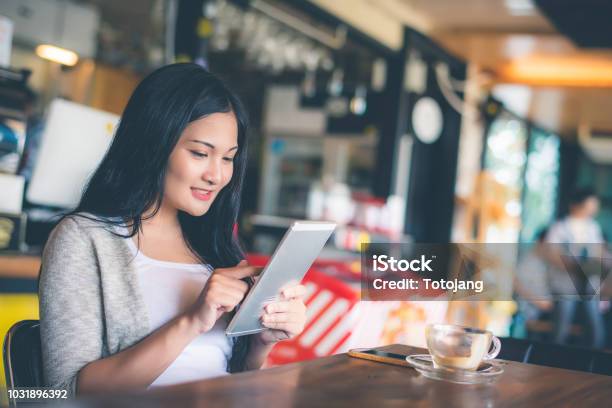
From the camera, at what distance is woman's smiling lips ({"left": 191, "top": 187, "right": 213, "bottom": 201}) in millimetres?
1568

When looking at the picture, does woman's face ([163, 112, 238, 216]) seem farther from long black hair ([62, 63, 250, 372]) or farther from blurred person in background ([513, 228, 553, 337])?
blurred person in background ([513, 228, 553, 337])

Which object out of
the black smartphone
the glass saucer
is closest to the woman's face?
the black smartphone

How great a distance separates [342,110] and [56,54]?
262 centimetres

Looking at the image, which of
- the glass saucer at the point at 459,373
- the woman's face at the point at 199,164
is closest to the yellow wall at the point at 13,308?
the woman's face at the point at 199,164

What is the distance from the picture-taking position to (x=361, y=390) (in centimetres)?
111

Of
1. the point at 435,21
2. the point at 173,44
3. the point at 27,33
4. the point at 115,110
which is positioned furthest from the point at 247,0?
the point at 435,21

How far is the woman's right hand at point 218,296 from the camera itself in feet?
4.15

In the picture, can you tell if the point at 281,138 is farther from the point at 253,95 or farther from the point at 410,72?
the point at 410,72

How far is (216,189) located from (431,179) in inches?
239

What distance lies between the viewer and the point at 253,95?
911 centimetres

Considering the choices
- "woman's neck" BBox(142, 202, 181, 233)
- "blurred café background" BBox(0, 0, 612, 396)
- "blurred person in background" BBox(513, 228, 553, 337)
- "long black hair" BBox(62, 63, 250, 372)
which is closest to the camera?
"long black hair" BBox(62, 63, 250, 372)

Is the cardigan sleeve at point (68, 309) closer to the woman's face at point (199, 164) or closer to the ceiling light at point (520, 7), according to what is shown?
the woman's face at point (199, 164)

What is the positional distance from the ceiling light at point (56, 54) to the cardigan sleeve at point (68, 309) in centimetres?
402

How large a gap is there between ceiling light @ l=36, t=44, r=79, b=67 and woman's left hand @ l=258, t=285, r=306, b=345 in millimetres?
4179
